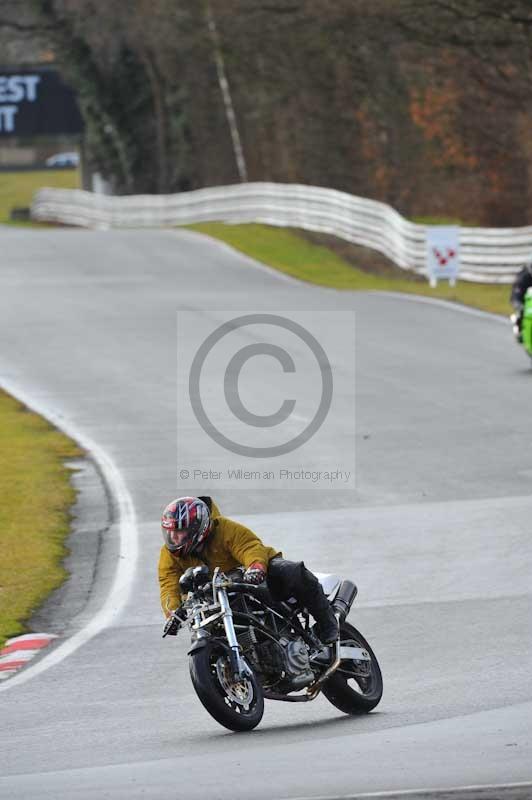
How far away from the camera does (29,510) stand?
1698cm

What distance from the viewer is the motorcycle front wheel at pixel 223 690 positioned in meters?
8.59

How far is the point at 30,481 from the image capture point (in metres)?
18.4

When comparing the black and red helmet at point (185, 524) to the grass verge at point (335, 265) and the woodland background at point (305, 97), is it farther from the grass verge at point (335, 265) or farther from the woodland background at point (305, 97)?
the woodland background at point (305, 97)

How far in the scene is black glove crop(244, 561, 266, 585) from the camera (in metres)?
9.13

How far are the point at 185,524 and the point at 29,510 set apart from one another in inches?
322

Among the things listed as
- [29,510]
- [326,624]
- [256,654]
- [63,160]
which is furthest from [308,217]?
[63,160]

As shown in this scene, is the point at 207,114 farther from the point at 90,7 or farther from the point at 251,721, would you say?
the point at 251,721

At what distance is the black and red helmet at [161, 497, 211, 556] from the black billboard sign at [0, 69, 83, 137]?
5614cm

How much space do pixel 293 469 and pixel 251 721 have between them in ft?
30.8

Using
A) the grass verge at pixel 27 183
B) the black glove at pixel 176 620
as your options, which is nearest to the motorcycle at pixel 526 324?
the black glove at pixel 176 620

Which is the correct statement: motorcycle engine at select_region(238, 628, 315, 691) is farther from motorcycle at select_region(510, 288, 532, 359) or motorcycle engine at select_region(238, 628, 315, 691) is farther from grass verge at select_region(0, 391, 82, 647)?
motorcycle at select_region(510, 288, 532, 359)

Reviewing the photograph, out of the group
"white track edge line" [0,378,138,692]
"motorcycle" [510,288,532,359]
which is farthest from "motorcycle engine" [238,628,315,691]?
"motorcycle" [510,288,532,359]

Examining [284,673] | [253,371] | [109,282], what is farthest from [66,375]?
[284,673]

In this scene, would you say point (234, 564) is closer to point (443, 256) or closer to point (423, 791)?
point (423, 791)
